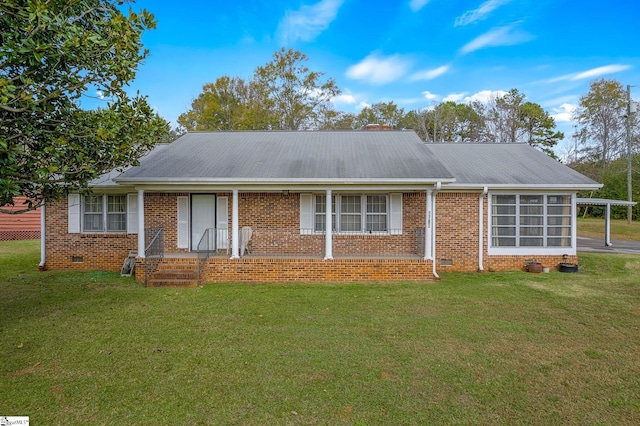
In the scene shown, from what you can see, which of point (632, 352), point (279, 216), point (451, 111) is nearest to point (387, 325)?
point (632, 352)

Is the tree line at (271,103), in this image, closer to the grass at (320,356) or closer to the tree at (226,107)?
the tree at (226,107)

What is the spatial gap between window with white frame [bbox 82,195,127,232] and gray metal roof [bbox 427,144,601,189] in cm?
1011

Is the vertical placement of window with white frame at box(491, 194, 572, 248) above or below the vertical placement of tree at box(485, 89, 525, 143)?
below

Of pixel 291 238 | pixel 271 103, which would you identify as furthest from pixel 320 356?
pixel 271 103

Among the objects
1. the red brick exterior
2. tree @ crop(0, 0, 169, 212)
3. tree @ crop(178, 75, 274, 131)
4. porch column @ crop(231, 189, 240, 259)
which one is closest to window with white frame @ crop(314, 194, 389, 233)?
the red brick exterior

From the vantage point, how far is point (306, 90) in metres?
26.5

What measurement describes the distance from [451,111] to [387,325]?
32.8 meters

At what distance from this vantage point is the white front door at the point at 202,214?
34.0 feet

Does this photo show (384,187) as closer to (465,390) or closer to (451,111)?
(465,390)

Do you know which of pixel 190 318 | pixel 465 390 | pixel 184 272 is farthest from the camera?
pixel 184 272

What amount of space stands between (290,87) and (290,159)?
17784 mm

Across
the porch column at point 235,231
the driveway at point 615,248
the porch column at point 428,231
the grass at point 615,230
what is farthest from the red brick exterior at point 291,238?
the grass at point 615,230

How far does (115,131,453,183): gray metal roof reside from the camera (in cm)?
916

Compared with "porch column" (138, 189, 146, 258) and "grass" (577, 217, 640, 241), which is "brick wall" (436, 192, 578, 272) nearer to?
"porch column" (138, 189, 146, 258)
